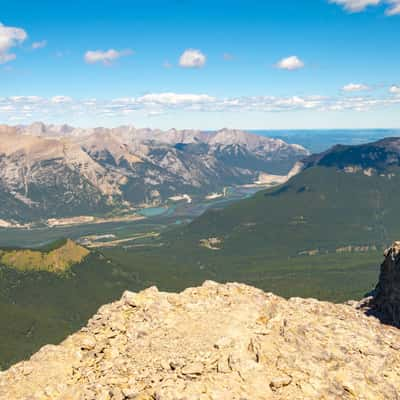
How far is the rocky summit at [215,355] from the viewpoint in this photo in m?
62.2

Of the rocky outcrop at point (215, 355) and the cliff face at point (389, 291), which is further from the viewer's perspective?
the cliff face at point (389, 291)

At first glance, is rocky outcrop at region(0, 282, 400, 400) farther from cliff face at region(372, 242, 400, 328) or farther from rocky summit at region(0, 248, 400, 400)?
cliff face at region(372, 242, 400, 328)

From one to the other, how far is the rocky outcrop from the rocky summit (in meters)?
0.16

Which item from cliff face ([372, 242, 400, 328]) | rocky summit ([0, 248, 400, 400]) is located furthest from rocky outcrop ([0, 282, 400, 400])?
cliff face ([372, 242, 400, 328])

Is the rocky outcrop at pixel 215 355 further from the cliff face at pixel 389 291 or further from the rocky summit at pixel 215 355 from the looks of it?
the cliff face at pixel 389 291

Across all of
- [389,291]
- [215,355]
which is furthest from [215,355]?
[389,291]

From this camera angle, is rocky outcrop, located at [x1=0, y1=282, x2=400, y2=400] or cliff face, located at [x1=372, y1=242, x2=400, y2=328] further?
cliff face, located at [x1=372, y1=242, x2=400, y2=328]

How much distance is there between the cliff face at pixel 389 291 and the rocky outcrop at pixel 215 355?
18.7 m

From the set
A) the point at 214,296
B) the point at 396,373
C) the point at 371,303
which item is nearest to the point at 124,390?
the point at 214,296

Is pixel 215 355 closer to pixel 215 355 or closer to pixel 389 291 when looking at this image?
pixel 215 355

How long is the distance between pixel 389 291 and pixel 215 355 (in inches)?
2275

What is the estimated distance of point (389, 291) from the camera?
354ft

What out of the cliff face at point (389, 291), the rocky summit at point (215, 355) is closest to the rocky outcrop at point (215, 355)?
the rocky summit at point (215, 355)

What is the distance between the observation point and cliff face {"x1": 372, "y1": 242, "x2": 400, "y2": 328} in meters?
103
